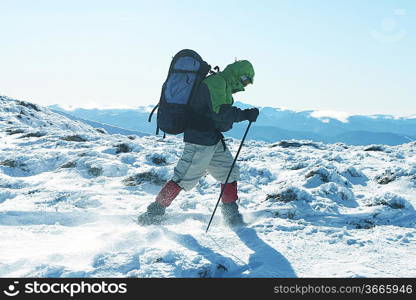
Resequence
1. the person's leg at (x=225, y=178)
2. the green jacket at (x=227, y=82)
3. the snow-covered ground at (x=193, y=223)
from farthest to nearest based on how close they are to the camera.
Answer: the person's leg at (x=225, y=178), the green jacket at (x=227, y=82), the snow-covered ground at (x=193, y=223)

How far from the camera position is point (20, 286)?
2.91 m

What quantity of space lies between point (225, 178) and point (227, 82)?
1.48 metres

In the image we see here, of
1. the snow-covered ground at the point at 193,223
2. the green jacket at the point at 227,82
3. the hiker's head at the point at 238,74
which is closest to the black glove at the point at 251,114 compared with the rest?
the green jacket at the point at 227,82

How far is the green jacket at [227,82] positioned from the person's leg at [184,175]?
2.34 feet

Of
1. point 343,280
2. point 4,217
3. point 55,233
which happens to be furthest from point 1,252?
point 343,280

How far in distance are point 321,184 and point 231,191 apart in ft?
9.03

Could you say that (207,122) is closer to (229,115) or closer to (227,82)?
(229,115)

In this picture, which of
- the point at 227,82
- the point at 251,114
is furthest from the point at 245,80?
the point at 251,114

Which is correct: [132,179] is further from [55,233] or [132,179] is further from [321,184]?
[321,184]

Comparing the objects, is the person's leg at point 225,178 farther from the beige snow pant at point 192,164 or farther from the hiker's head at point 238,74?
the hiker's head at point 238,74

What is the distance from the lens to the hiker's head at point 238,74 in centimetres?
476

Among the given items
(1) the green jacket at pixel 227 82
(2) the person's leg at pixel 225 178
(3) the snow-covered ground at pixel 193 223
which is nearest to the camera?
(3) the snow-covered ground at pixel 193 223

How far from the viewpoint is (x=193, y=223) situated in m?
5.12

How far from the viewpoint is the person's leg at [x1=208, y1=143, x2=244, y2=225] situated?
5152 millimetres
